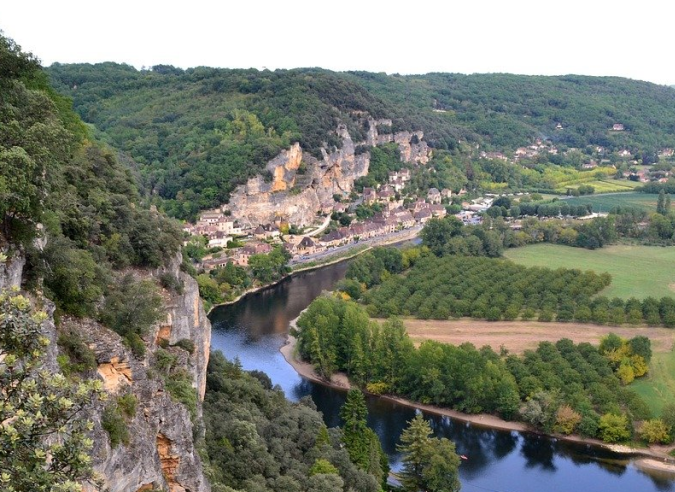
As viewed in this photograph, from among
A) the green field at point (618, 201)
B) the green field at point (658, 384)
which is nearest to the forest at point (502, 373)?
the green field at point (658, 384)

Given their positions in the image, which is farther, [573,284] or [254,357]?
[573,284]

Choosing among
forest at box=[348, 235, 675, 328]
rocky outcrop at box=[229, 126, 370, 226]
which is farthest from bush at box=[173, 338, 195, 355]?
rocky outcrop at box=[229, 126, 370, 226]

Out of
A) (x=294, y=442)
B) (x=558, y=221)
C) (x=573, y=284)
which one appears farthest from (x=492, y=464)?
(x=558, y=221)

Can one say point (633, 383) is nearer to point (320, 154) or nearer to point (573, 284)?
point (573, 284)

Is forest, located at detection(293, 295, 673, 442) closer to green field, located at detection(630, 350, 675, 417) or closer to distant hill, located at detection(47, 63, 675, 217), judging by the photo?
green field, located at detection(630, 350, 675, 417)

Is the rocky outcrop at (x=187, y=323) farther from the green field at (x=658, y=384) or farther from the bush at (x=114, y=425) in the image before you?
the green field at (x=658, y=384)

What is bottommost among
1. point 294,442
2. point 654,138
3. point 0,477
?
point 294,442

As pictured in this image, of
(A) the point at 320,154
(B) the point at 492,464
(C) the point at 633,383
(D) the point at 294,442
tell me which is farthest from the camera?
(A) the point at 320,154
